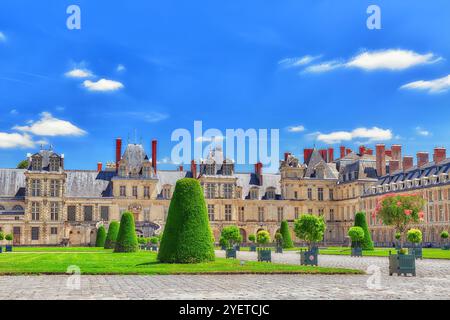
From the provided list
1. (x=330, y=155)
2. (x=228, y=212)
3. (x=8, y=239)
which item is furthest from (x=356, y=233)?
(x=330, y=155)

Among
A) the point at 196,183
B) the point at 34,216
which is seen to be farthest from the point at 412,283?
the point at 34,216

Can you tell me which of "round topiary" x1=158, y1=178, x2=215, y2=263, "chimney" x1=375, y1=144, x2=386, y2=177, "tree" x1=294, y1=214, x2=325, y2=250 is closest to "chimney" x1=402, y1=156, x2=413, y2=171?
"chimney" x1=375, y1=144, x2=386, y2=177

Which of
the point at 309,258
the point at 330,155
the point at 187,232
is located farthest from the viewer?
the point at 330,155

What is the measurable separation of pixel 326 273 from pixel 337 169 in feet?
213

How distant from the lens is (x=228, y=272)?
22516 millimetres

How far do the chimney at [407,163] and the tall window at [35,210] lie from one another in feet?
143

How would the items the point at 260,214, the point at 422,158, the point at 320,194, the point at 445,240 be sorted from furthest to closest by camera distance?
the point at 320,194 → the point at 260,214 → the point at 422,158 → the point at 445,240

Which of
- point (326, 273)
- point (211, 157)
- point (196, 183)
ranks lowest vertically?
point (326, 273)

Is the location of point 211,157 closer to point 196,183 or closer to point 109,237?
point 109,237

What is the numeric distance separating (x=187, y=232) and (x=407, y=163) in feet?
176

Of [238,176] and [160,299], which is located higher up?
[238,176]

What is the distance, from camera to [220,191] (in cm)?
7944

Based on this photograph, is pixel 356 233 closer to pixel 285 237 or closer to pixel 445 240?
pixel 285 237
